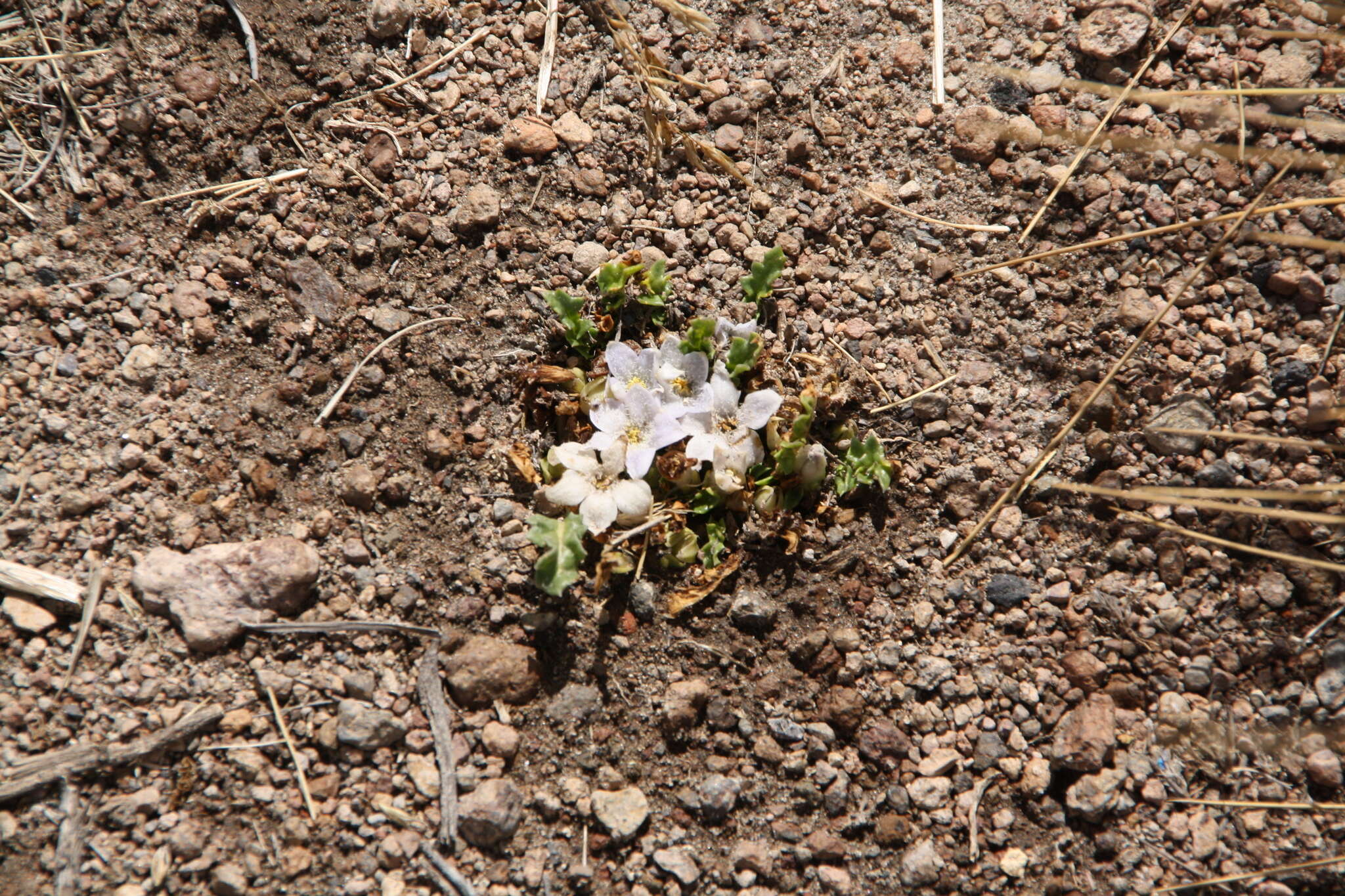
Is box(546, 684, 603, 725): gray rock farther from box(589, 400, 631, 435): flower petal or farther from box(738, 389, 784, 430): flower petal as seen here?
box(738, 389, 784, 430): flower petal

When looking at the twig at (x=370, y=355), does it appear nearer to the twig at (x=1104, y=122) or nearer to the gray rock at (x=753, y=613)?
the gray rock at (x=753, y=613)

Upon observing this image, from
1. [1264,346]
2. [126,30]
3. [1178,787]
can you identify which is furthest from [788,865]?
[126,30]

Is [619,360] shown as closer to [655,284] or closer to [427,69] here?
[655,284]

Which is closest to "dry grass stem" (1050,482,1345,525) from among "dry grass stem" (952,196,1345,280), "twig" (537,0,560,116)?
"dry grass stem" (952,196,1345,280)

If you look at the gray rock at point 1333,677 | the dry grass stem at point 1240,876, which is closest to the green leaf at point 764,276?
the gray rock at point 1333,677

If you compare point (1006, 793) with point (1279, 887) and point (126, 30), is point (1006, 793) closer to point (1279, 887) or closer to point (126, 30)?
point (1279, 887)
